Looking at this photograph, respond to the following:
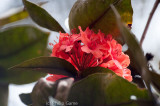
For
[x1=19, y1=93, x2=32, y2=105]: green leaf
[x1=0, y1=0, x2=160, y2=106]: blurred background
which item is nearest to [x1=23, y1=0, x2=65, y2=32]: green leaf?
[x1=0, y1=0, x2=160, y2=106]: blurred background

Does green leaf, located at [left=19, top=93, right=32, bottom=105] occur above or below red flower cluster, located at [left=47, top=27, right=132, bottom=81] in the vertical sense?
below

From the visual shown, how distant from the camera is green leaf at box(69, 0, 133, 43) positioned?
0.36 meters

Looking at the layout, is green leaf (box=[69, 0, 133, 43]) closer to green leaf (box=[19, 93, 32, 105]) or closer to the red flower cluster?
the red flower cluster

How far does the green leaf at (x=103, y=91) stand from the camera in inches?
10.4

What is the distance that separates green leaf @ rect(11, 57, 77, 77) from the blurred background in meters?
0.03

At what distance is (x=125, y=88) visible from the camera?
0.26m

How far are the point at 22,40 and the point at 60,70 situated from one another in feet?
0.28

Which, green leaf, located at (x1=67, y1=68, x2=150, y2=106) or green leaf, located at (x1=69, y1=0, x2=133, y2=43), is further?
green leaf, located at (x1=69, y1=0, x2=133, y2=43)

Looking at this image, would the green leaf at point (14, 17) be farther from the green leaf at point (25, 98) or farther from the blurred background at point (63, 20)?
the green leaf at point (25, 98)

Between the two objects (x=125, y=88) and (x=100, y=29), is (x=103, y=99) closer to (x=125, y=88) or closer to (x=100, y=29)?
(x=125, y=88)

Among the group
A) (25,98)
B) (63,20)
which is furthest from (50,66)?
(63,20)

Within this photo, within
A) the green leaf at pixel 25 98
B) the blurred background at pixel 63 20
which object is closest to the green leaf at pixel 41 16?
the blurred background at pixel 63 20

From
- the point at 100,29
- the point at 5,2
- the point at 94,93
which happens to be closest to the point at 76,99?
the point at 94,93

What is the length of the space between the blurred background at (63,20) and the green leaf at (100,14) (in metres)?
0.06
